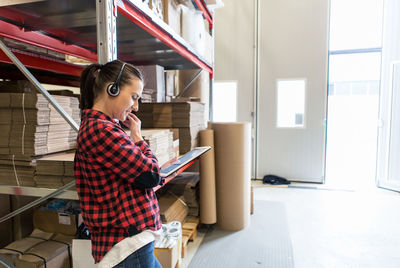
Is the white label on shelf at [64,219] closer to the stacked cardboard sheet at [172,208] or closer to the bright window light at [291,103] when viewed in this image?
the stacked cardboard sheet at [172,208]

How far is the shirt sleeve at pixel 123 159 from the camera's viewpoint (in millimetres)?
1004

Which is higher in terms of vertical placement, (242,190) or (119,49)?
(119,49)

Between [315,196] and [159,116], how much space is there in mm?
3415

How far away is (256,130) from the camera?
5605 mm

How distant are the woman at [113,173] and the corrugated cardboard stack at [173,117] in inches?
54.8

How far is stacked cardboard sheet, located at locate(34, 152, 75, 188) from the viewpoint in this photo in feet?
4.71

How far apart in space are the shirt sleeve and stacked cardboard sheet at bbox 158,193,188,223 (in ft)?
5.23

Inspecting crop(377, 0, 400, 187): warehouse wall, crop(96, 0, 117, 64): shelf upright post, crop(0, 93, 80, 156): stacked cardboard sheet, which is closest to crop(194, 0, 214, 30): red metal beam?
crop(96, 0, 117, 64): shelf upright post

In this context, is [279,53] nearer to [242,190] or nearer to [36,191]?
[242,190]

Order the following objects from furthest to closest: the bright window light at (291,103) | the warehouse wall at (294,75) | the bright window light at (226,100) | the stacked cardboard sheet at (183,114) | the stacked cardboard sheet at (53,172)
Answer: the bright window light at (226,100) < the bright window light at (291,103) < the warehouse wall at (294,75) < the stacked cardboard sheet at (183,114) < the stacked cardboard sheet at (53,172)

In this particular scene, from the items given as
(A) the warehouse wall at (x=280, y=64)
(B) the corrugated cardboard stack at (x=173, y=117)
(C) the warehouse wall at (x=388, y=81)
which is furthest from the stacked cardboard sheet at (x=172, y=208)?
(C) the warehouse wall at (x=388, y=81)

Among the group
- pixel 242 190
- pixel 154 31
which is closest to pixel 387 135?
pixel 242 190

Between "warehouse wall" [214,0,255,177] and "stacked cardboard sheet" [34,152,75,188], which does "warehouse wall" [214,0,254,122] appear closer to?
"warehouse wall" [214,0,255,177]

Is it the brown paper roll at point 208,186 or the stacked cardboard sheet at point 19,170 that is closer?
the stacked cardboard sheet at point 19,170
